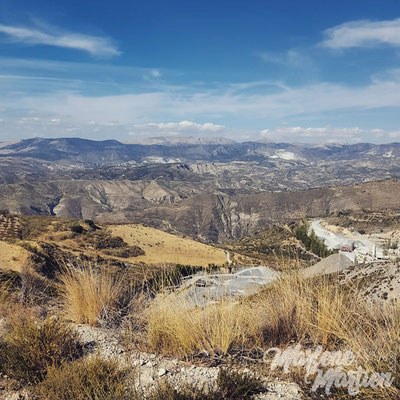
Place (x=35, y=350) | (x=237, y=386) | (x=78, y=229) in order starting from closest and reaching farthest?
(x=237, y=386), (x=35, y=350), (x=78, y=229)

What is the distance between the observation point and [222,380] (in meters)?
3.04

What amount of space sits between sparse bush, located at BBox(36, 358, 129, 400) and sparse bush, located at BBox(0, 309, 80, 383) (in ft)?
0.72

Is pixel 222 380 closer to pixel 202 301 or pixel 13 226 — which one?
pixel 202 301

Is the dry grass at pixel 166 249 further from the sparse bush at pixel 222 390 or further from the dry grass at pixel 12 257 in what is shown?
the sparse bush at pixel 222 390

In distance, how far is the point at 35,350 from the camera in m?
3.54

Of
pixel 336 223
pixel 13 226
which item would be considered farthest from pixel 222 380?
pixel 336 223

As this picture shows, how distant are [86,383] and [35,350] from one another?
905mm

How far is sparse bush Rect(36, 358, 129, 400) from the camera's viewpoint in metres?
2.86

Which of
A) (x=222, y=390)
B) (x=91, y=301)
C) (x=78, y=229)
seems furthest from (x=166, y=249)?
(x=222, y=390)

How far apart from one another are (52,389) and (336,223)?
105 metres

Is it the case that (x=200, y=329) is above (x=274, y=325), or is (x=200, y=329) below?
above

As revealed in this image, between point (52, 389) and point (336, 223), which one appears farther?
point (336, 223)

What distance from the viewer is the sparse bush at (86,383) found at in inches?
112

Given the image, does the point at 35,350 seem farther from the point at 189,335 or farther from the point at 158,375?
the point at 189,335
